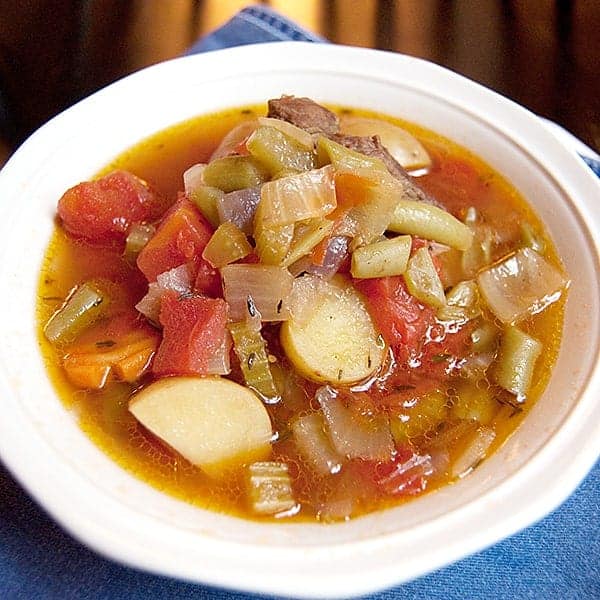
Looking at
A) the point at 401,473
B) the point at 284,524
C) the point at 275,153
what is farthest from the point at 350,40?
the point at 284,524

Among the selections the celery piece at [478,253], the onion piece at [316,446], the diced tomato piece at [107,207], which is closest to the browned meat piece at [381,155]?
the celery piece at [478,253]

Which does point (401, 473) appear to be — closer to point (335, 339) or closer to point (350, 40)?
point (335, 339)

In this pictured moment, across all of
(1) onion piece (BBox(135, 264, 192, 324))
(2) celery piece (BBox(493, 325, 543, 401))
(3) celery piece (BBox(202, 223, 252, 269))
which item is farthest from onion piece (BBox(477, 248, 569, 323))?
(1) onion piece (BBox(135, 264, 192, 324))

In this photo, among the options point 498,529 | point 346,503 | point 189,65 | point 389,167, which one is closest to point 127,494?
point 346,503

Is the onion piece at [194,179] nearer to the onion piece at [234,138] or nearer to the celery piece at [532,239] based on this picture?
the onion piece at [234,138]

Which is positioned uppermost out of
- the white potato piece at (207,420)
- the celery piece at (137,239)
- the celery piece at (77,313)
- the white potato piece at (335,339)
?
the white potato piece at (335,339)
